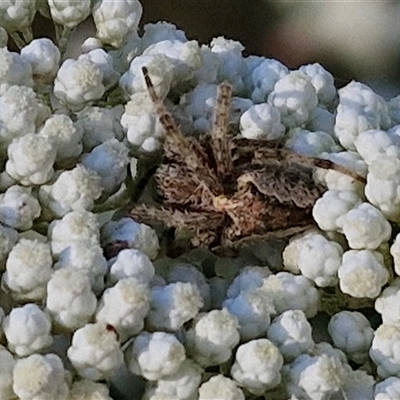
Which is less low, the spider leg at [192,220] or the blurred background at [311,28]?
the spider leg at [192,220]

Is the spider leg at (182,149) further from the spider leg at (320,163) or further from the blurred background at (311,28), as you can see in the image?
the blurred background at (311,28)

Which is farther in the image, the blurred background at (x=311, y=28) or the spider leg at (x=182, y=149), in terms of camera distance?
the blurred background at (x=311, y=28)

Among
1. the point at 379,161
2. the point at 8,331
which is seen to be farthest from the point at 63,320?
the point at 379,161

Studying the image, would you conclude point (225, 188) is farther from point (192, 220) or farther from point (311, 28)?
point (311, 28)

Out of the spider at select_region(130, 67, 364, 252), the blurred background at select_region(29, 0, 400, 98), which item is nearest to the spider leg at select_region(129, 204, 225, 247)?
the spider at select_region(130, 67, 364, 252)

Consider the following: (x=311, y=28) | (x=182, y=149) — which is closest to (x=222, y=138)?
(x=182, y=149)

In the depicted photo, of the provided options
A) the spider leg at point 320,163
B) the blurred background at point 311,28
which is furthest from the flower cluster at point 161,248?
the blurred background at point 311,28

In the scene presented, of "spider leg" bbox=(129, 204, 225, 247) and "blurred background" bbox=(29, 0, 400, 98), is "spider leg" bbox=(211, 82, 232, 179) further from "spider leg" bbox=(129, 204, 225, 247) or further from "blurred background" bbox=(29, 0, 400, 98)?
"blurred background" bbox=(29, 0, 400, 98)

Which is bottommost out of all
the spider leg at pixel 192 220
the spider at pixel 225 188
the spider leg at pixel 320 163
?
the spider leg at pixel 192 220
